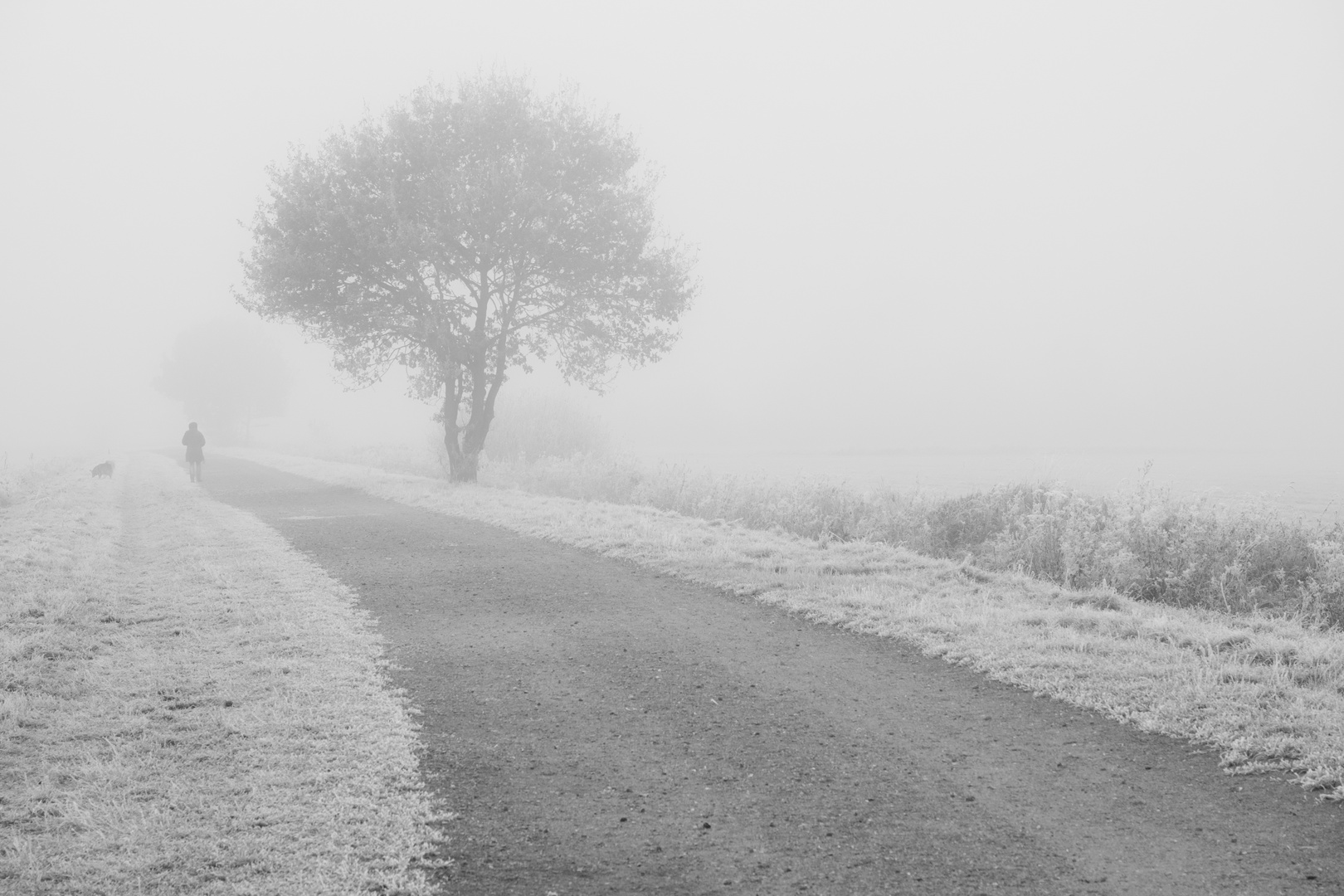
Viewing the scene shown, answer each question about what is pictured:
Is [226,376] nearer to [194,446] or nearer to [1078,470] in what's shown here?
[194,446]

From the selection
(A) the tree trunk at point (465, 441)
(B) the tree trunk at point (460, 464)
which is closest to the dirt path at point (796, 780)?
(A) the tree trunk at point (465, 441)

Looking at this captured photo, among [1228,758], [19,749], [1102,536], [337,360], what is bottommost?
[19,749]

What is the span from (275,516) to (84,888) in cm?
1733

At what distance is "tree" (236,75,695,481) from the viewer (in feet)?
82.1

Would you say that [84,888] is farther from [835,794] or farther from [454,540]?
[454,540]

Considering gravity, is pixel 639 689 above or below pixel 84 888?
above

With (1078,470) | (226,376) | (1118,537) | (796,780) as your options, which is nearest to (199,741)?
(796,780)

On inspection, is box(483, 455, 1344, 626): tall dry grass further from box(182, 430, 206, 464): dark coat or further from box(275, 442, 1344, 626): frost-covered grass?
box(182, 430, 206, 464): dark coat

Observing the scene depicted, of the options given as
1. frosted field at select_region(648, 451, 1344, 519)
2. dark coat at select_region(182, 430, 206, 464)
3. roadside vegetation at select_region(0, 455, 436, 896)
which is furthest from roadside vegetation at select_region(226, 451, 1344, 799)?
dark coat at select_region(182, 430, 206, 464)

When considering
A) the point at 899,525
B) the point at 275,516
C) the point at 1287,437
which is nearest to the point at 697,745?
the point at 899,525

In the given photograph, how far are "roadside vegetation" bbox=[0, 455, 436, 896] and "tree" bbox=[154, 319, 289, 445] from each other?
78.2 metres

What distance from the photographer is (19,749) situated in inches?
219

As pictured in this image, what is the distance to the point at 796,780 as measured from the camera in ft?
16.6

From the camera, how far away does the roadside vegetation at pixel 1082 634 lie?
5.63m
